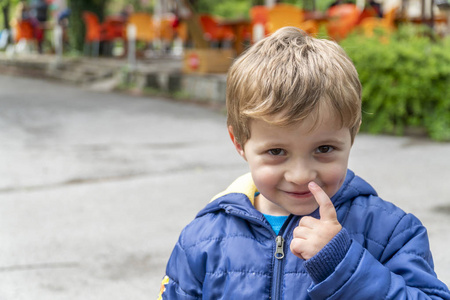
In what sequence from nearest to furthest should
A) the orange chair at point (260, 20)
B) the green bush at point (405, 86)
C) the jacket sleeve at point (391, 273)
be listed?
the jacket sleeve at point (391, 273) < the green bush at point (405, 86) < the orange chair at point (260, 20)

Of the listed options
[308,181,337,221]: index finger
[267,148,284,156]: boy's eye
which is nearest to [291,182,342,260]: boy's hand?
[308,181,337,221]: index finger

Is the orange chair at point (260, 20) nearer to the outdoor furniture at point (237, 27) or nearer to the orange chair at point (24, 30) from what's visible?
the outdoor furniture at point (237, 27)

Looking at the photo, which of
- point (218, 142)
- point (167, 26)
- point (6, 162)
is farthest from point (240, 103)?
point (167, 26)

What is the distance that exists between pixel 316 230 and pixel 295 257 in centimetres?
18

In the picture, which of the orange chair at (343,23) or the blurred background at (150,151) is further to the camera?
the orange chair at (343,23)

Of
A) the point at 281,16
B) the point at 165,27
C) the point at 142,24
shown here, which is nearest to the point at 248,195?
the point at 281,16

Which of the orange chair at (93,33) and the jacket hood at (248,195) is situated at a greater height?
the jacket hood at (248,195)

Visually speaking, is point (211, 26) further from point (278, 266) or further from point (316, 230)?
point (316, 230)

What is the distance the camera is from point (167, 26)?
48.0 feet

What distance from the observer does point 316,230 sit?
1423mm

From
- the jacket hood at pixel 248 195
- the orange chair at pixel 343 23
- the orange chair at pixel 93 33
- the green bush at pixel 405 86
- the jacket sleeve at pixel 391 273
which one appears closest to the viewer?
the jacket sleeve at pixel 391 273

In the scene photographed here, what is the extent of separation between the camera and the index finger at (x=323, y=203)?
4.72 feet

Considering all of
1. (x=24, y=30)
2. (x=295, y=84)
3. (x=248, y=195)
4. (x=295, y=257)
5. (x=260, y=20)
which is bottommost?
(x=24, y=30)

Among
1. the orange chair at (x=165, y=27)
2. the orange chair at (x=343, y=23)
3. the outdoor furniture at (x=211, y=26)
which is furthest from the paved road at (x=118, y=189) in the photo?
the orange chair at (x=165, y=27)
